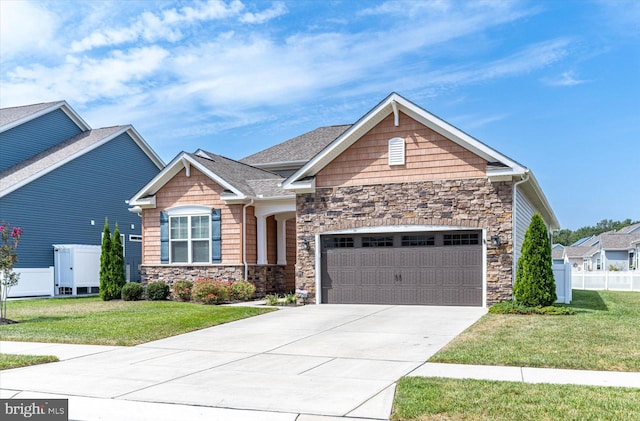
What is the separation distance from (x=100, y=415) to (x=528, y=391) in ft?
15.9

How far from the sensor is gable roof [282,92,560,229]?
16.1m

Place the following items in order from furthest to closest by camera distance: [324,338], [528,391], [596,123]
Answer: [596,123]
[324,338]
[528,391]

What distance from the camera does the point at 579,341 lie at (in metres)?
10.4

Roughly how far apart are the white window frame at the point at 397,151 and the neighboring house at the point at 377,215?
0.10 ft

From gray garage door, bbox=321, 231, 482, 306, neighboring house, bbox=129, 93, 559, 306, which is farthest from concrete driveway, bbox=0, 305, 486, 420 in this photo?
neighboring house, bbox=129, 93, 559, 306

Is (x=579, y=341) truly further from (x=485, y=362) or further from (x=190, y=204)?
(x=190, y=204)

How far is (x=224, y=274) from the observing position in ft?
66.5

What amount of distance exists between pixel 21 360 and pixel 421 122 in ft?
39.7

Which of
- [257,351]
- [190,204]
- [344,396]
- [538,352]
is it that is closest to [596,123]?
[190,204]

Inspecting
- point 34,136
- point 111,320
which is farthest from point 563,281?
point 34,136

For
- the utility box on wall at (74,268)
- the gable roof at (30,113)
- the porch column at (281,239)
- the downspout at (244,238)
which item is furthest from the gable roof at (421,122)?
the gable roof at (30,113)

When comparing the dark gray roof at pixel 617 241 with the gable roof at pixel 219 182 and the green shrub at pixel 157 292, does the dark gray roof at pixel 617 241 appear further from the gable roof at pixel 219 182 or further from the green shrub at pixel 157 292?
the green shrub at pixel 157 292

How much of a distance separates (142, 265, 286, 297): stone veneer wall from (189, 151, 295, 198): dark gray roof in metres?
2.68

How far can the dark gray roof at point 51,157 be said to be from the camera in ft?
80.9
